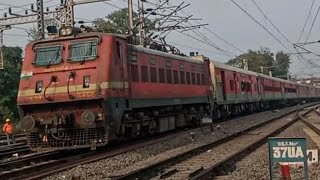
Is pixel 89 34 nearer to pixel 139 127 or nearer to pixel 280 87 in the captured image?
pixel 139 127

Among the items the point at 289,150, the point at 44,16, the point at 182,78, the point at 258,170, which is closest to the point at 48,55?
the point at 258,170

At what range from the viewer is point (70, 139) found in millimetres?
14375

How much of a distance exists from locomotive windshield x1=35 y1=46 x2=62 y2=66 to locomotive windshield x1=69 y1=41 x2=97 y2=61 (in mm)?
392

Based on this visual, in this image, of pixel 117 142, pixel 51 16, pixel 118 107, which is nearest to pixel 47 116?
pixel 118 107

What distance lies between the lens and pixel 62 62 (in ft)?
48.8

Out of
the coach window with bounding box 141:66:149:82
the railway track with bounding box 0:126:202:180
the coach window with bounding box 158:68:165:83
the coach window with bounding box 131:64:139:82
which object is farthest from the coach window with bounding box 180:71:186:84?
the coach window with bounding box 131:64:139:82

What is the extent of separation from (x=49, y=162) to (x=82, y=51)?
3.44m

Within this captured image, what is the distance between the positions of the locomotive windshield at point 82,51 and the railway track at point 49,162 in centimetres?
273

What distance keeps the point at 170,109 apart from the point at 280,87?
124 feet

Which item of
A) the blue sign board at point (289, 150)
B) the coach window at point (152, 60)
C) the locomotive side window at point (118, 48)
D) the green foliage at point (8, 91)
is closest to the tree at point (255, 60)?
the green foliage at point (8, 91)

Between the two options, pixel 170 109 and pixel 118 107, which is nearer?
pixel 118 107

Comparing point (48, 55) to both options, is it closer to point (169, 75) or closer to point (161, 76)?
point (161, 76)

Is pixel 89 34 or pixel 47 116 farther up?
pixel 89 34

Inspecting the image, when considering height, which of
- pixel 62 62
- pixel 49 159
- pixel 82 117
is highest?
pixel 62 62
